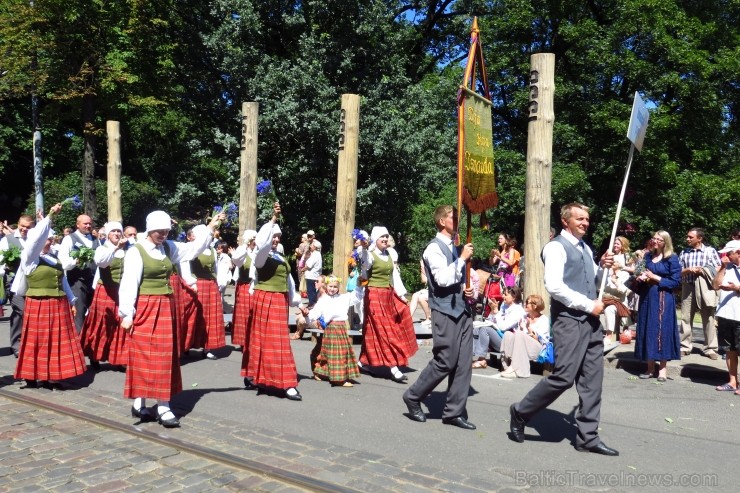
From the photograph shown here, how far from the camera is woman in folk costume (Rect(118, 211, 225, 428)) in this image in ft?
21.0

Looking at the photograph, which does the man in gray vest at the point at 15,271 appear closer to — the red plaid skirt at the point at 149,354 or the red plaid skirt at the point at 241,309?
the red plaid skirt at the point at 241,309

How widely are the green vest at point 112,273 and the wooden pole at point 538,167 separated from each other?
5.27 metres

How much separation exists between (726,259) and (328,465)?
17.4ft

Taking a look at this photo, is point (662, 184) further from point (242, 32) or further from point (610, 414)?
point (610, 414)

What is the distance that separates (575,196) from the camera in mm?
21625

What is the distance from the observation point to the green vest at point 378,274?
883 cm

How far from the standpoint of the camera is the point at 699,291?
9.94 m

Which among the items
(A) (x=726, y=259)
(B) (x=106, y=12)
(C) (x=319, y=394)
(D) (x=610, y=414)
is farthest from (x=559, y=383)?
(B) (x=106, y=12)

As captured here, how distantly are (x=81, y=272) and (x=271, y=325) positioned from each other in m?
4.07

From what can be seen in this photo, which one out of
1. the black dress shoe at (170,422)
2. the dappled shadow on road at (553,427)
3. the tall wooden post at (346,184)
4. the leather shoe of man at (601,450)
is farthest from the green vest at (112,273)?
the leather shoe of man at (601,450)

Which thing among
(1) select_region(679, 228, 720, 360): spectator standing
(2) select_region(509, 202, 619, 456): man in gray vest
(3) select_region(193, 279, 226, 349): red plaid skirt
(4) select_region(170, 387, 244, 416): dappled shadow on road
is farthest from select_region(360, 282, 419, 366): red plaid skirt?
(1) select_region(679, 228, 720, 360): spectator standing

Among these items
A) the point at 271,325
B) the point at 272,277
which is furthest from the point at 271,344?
the point at 272,277

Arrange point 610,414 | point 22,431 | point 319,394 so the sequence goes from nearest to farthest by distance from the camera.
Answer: point 22,431, point 610,414, point 319,394

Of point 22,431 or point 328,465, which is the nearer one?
point 328,465
